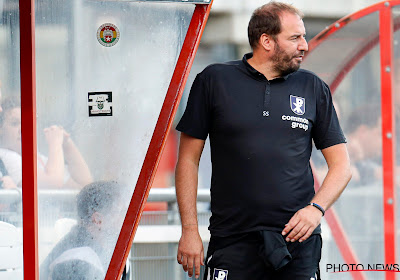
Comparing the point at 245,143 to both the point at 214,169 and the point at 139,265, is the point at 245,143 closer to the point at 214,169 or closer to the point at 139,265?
the point at 214,169

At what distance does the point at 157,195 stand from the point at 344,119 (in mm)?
1238

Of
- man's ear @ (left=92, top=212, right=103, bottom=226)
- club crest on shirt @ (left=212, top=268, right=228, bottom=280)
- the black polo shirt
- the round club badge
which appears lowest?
club crest on shirt @ (left=212, top=268, right=228, bottom=280)

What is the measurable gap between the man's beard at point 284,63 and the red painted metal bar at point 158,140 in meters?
0.37

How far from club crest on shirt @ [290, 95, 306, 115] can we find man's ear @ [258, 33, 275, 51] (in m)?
0.25

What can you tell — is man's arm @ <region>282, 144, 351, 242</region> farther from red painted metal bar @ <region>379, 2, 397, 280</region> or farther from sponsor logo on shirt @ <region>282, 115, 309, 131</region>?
red painted metal bar @ <region>379, 2, 397, 280</region>

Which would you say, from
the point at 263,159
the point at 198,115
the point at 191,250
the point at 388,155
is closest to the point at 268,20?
the point at 198,115

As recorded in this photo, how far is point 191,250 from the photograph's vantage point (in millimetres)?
2990

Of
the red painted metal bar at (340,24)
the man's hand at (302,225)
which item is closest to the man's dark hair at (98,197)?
the man's hand at (302,225)

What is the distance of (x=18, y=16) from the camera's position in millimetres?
→ 3086

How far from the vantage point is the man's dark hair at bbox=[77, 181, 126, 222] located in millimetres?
3232

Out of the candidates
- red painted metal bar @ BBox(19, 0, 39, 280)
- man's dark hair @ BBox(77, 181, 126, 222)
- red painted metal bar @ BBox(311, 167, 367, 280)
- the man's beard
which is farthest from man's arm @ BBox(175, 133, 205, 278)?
red painted metal bar @ BBox(311, 167, 367, 280)

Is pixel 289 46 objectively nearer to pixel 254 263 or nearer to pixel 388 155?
pixel 254 263

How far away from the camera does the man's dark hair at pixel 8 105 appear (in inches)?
122

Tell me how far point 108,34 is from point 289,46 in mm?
773
